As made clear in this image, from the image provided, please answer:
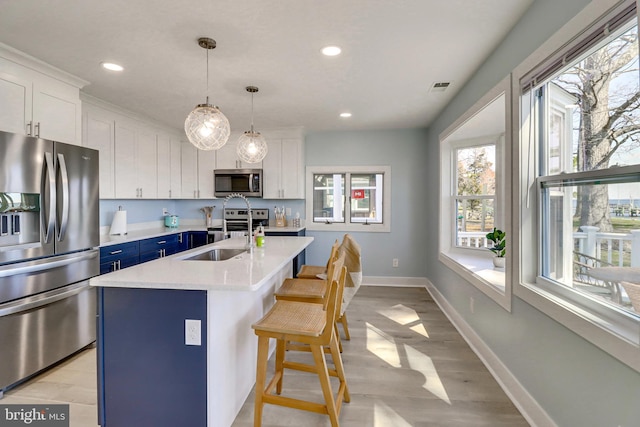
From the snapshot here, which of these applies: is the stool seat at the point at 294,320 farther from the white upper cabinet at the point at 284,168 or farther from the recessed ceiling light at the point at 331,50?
the white upper cabinet at the point at 284,168

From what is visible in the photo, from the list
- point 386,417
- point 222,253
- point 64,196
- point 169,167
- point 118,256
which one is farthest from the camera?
point 169,167

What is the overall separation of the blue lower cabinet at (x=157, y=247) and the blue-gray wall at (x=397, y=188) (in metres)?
2.50

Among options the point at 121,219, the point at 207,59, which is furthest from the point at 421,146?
the point at 121,219

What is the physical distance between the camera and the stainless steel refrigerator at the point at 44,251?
82.0 inches

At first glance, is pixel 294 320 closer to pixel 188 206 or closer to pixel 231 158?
pixel 231 158

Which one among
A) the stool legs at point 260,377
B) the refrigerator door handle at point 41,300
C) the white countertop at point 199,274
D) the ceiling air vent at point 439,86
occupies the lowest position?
the stool legs at point 260,377

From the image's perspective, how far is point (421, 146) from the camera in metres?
4.68

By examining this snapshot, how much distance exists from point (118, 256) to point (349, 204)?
3129 mm

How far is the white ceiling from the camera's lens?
1807mm

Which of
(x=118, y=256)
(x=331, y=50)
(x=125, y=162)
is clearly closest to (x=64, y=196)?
(x=118, y=256)

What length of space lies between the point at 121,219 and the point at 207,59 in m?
2.39

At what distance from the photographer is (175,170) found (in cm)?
471

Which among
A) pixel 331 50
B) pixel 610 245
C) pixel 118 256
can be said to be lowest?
pixel 118 256

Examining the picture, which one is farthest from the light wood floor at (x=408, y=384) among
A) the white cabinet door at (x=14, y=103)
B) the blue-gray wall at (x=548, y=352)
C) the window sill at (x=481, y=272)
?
the white cabinet door at (x=14, y=103)
